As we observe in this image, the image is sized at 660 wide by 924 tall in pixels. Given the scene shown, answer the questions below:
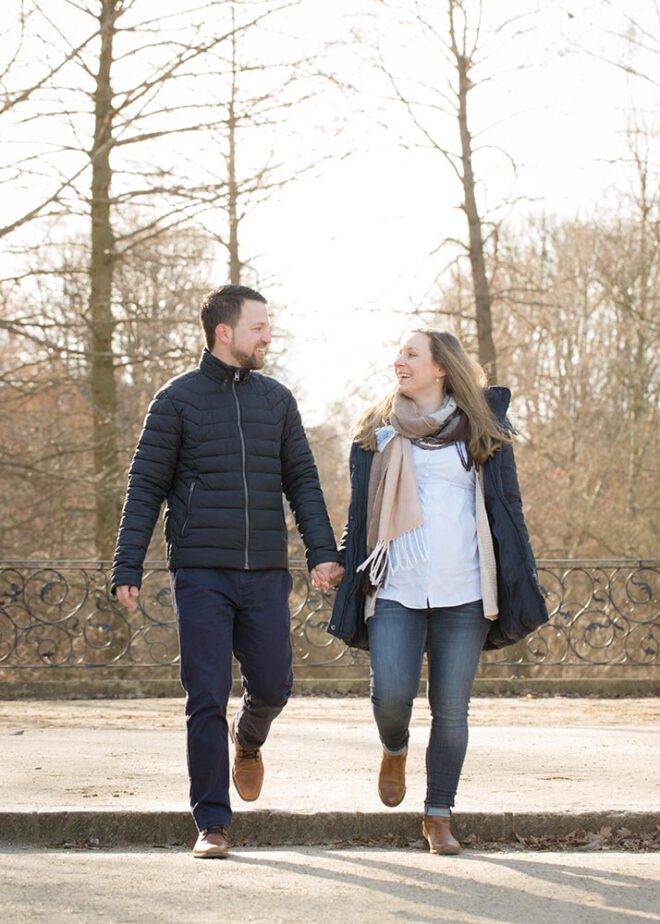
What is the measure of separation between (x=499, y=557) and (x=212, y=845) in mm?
1440

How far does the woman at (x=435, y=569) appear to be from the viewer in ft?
17.4

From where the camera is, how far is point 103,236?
18.2m

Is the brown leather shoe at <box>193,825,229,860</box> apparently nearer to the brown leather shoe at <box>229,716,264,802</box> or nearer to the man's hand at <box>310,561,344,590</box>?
the brown leather shoe at <box>229,716,264,802</box>

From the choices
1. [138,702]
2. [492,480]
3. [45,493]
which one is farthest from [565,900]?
[45,493]

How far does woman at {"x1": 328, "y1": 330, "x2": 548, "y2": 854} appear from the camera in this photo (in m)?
5.31

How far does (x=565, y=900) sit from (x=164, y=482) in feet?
6.80

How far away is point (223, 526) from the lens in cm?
530

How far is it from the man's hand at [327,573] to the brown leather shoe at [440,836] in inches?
36.7

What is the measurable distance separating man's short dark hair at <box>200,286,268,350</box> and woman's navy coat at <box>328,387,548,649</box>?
26.7 inches

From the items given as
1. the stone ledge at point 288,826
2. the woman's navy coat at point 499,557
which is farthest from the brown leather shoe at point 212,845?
the woman's navy coat at point 499,557

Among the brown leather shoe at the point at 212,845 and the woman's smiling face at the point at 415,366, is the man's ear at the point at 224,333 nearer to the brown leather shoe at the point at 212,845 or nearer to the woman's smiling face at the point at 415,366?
the woman's smiling face at the point at 415,366

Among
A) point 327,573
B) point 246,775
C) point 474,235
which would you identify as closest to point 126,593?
point 327,573

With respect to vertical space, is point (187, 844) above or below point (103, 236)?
below

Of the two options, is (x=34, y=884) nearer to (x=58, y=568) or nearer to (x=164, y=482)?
(x=164, y=482)
